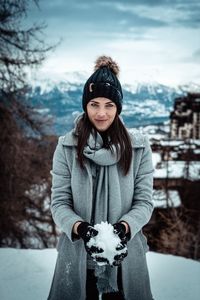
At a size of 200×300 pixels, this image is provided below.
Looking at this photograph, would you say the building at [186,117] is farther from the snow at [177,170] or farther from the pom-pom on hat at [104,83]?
the pom-pom on hat at [104,83]

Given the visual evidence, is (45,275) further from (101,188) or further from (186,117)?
(186,117)

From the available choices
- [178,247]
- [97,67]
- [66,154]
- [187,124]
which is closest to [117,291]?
[66,154]

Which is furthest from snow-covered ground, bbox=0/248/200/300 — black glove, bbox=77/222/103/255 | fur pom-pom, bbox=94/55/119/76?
fur pom-pom, bbox=94/55/119/76

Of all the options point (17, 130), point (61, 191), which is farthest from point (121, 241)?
point (17, 130)

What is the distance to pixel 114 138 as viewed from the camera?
6.89 ft

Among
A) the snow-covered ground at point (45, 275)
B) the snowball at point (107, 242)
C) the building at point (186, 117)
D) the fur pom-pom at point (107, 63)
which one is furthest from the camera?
the building at point (186, 117)

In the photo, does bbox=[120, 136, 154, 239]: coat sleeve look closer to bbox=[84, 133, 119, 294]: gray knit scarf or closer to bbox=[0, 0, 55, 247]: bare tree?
bbox=[84, 133, 119, 294]: gray knit scarf

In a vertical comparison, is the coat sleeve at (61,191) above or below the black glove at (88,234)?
above

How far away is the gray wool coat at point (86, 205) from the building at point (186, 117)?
53458 mm

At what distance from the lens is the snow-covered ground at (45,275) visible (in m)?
3.80

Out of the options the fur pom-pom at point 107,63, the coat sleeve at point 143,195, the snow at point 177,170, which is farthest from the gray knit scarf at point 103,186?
the snow at point 177,170

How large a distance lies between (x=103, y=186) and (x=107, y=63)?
2.51 ft

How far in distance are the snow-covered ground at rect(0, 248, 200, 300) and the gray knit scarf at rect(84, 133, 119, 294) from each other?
1922 mm

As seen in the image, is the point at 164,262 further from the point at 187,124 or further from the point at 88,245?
the point at 187,124
